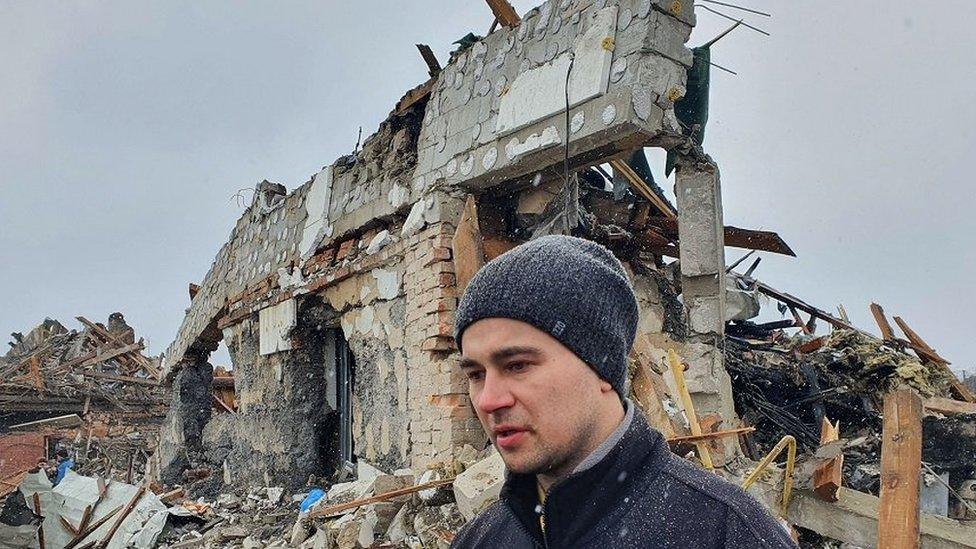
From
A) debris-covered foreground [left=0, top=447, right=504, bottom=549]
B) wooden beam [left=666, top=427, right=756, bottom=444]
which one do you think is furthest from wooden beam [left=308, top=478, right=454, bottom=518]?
wooden beam [left=666, top=427, right=756, bottom=444]

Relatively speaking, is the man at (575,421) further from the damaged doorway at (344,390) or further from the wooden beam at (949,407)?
the wooden beam at (949,407)

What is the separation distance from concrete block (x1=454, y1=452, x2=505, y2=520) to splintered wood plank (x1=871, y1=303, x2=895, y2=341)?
6048mm

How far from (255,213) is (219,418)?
2397mm

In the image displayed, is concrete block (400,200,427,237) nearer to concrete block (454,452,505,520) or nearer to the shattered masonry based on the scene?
the shattered masonry

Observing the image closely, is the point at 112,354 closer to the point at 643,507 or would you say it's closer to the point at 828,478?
the point at 828,478

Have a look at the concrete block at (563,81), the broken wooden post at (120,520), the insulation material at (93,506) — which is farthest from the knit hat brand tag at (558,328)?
the broken wooden post at (120,520)

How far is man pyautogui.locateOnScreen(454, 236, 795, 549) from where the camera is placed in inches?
42.6

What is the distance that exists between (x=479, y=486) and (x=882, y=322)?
6.49 m

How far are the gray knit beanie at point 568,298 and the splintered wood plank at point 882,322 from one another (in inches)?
307

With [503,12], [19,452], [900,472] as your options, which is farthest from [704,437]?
[19,452]

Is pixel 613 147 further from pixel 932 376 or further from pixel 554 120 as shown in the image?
pixel 932 376

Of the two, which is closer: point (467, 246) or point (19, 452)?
point (467, 246)

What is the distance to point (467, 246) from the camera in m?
4.70

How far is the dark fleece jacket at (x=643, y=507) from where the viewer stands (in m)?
1.04
